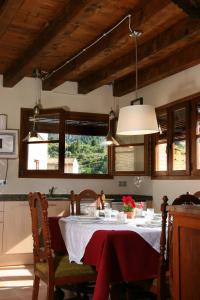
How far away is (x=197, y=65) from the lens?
4938 mm

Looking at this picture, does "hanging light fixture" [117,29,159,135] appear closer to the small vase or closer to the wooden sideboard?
the small vase

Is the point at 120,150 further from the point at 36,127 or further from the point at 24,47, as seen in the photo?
the point at 24,47

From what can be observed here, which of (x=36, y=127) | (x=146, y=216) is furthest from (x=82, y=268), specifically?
(x=36, y=127)

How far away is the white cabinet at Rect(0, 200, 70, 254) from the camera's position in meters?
5.32

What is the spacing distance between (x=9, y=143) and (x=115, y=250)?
11.6 feet

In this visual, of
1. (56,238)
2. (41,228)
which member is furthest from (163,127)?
(41,228)

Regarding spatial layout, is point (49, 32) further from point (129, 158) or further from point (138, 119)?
point (129, 158)

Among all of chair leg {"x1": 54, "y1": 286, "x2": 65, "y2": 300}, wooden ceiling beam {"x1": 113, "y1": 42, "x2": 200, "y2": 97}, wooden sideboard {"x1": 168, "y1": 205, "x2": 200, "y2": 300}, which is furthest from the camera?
wooden ceiling beam {"x1": 113, "y1": 42, "x2": 200, "y2": 97}

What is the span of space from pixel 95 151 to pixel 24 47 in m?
2.21

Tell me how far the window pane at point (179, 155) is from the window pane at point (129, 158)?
0.68 metres

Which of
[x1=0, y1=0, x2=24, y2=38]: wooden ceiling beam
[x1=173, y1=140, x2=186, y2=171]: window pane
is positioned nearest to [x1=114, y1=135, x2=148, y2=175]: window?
[x1=173, y1=140, x2=186, y2=171]: window pane

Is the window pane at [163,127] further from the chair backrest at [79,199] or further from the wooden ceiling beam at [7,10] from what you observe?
the wooden ceiling beam at [7,10]

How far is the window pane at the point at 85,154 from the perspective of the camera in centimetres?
622

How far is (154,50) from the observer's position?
443 centimetres
